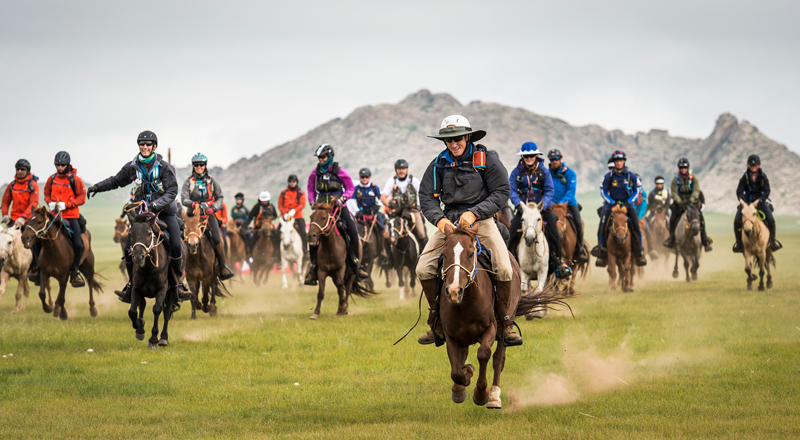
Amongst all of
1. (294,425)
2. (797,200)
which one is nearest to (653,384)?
(294,425)

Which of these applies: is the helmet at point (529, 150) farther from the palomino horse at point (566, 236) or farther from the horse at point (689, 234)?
the horse at point (689, 234)

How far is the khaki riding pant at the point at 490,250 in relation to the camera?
7.61m

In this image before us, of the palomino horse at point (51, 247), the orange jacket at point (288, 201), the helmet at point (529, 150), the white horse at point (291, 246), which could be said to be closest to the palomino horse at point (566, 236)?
the helmet at point (529, 150)

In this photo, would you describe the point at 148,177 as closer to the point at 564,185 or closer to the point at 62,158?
the point at 62,158

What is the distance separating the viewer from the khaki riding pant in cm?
761

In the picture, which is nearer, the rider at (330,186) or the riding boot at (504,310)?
the riding boot at (504,310)

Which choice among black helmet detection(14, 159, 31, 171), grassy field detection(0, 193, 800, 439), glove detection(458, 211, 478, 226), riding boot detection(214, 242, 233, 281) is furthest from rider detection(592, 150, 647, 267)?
black helmet detection(14, 159, 31, 171)

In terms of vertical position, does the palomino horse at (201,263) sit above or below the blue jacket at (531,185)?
below

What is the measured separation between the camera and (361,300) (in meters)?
19.6

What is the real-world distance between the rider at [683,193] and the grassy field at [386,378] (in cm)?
676

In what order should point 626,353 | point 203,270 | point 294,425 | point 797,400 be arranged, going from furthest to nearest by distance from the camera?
1. point 203,270
2. point 626,353
3. point 797,400
4. point 294,425

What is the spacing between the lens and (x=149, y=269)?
38.6 feet

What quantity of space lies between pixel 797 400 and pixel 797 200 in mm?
178050

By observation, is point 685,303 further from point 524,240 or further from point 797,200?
point 797,200
